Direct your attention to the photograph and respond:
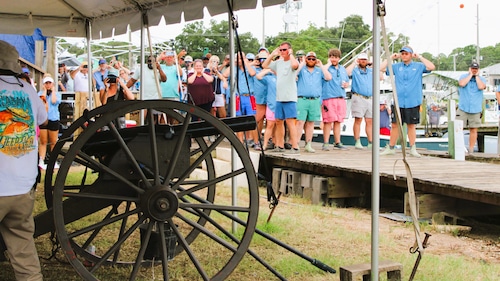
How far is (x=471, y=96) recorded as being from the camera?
13.3 metres

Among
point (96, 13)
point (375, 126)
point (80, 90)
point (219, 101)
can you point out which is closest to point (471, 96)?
point (219, 101)

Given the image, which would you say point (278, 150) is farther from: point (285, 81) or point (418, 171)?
point (418, 171)

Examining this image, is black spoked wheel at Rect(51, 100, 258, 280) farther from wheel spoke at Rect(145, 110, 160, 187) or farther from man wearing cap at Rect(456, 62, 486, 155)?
man wearing cap at Rect(456, 62, 486, 155)

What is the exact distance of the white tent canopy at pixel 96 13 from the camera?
6.69 metres

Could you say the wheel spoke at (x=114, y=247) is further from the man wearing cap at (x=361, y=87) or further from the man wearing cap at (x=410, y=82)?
the man wearing cap at (x=361, y=87)

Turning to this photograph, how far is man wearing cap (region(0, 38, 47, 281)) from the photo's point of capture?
382cm

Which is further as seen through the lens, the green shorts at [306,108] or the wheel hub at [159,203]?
the green shorts at [306,108]

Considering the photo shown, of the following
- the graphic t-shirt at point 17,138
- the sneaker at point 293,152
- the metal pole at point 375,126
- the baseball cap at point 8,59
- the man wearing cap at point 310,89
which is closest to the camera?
the graphic t-shirt at point 17,138

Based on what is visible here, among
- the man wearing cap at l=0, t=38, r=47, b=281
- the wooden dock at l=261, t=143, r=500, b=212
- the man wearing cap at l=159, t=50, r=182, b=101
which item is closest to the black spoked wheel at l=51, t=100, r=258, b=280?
the man wearing cap at l=0, t=38, r=47, b=281

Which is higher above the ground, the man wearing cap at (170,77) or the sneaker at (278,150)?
the man wearing cap at (170,77)

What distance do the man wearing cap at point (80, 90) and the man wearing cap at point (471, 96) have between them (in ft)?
27.0

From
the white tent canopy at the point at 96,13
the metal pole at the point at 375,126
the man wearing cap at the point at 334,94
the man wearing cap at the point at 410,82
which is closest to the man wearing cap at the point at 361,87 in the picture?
the man wearing cap at the point at 334,94

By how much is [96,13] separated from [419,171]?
5.07m

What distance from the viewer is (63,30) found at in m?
8.98
